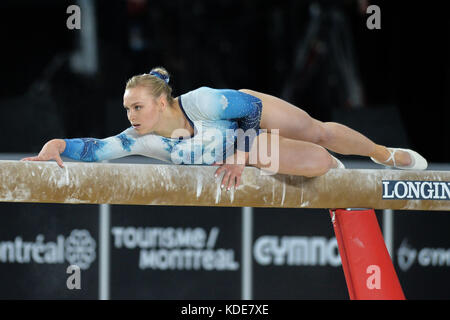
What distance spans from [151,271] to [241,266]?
0.57 metres

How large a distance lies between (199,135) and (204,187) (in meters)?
0.21

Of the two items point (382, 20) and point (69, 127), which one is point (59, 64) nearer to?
point (69, 127)

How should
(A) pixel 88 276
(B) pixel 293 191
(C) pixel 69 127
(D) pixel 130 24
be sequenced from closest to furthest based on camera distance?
1. (B) pixel 293 191
2. (A) pixel 88 276
3. (C) pixel 69 127
4. (D) pixel 130 24

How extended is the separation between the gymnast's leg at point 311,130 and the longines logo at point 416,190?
14.1 inches

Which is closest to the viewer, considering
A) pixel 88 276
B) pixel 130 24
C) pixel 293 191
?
pixel 293 191

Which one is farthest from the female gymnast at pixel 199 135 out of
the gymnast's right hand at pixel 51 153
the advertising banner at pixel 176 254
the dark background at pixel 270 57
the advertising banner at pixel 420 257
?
the dark background at pixel 270 57

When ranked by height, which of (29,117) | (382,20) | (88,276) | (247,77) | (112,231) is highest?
(382,20)

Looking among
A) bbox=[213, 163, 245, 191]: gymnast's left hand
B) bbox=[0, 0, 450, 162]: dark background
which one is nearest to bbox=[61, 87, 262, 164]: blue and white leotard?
bbox=[213, 163, 245, 191]: gymnast's left hand

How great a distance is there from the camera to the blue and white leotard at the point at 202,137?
8.50 ft

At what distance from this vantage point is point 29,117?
4.23 meters

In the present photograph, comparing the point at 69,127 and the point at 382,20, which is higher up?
the point at 382,20

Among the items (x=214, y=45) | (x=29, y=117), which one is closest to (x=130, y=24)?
(x=214, y=45)

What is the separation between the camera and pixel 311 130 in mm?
2947

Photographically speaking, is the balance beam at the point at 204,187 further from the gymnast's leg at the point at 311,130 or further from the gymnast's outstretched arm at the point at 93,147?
the gymnast's leg at the point at 311,130
